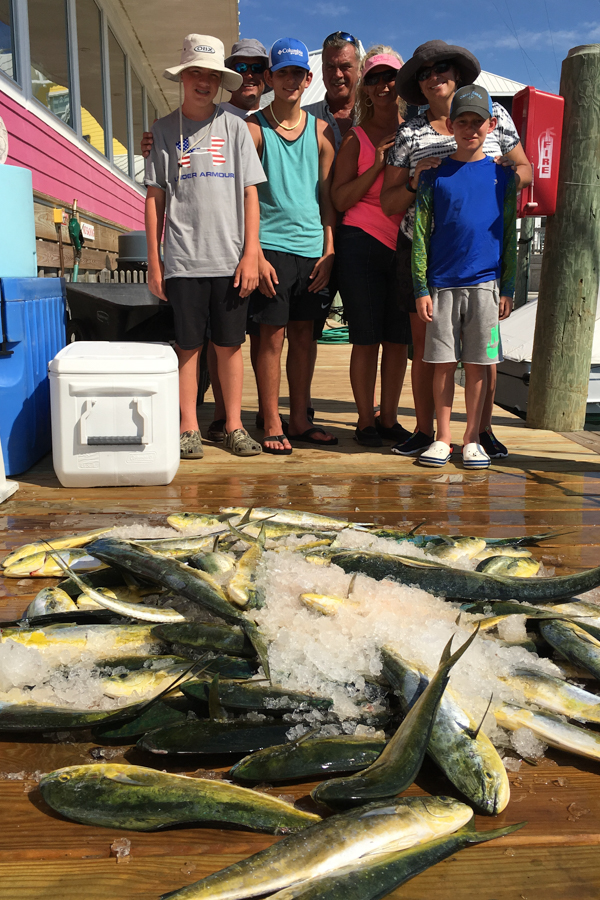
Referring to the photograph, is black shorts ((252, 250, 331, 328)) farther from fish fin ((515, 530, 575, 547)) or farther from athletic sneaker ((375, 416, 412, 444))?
fish fin ((515, 530, 575, 547))

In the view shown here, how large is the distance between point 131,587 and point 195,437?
2296 mm

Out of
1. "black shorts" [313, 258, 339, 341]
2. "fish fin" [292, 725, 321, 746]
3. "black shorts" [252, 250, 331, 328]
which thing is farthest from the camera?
"black shorts" [313, 258, 339, 341]

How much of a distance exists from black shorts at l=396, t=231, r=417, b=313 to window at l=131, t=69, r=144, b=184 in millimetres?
10284

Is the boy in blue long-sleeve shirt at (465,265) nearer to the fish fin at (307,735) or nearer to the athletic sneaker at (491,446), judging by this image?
the athletic sneaker at (491,446)

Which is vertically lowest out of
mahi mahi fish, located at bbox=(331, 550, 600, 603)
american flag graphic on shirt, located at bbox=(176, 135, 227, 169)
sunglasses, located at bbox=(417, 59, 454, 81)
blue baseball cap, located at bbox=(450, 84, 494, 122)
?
mahi mahi fish, located at bbox=(331, 550, 600, 603)

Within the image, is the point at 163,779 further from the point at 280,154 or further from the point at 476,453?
the point at 280,154

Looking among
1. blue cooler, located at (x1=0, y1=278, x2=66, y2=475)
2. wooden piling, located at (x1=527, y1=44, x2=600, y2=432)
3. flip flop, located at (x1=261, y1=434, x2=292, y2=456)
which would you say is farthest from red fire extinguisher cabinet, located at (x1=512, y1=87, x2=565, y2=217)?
blue cooler, located at (x1=0, y1=278, x2=66, y2=475)

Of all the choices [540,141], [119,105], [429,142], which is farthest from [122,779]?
[119,105]

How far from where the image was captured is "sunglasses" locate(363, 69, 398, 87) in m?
4.36

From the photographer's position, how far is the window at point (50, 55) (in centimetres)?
746

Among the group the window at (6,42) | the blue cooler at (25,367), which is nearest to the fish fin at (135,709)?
the blue cooler at (25,367)

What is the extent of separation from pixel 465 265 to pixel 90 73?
8.41m

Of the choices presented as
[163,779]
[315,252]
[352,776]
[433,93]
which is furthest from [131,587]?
[433,93]

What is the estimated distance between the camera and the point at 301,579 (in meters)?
2.12
